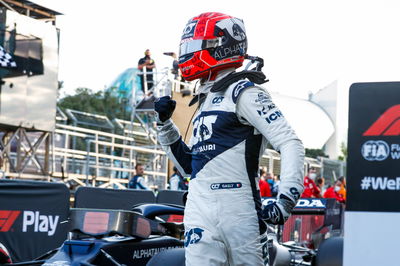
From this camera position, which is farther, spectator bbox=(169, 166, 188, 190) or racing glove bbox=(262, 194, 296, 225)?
spectator bbox=(169, 166, 188, 190)

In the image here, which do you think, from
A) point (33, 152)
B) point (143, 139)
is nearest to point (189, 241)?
point (33, 152)

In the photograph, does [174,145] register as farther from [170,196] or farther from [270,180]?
[270,180]

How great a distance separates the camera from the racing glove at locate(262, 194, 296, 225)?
3.43 meters

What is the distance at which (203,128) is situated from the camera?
387 cm

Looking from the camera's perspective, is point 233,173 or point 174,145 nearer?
point 233,173

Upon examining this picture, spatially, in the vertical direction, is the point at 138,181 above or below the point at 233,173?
below

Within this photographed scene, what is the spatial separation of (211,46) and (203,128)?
1.41 ft

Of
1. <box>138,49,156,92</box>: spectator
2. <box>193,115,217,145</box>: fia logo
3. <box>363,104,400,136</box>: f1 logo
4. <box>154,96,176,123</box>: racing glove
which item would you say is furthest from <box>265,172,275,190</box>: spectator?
<box>363,104,400,136</box>: f1 logo

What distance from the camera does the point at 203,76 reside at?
159 inches

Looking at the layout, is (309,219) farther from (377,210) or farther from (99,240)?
(377,210)

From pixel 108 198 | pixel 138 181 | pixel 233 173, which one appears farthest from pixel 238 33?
pixel 138 181

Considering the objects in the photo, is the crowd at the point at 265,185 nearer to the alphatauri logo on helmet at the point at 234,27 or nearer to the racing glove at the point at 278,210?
the alphatauri logo on helmet at the point at 234,27

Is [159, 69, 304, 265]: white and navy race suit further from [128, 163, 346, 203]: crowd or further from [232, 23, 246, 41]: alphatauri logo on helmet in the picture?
[128, 163, 346, 203]: crowd

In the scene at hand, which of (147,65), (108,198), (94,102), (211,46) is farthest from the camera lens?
(94,102)
